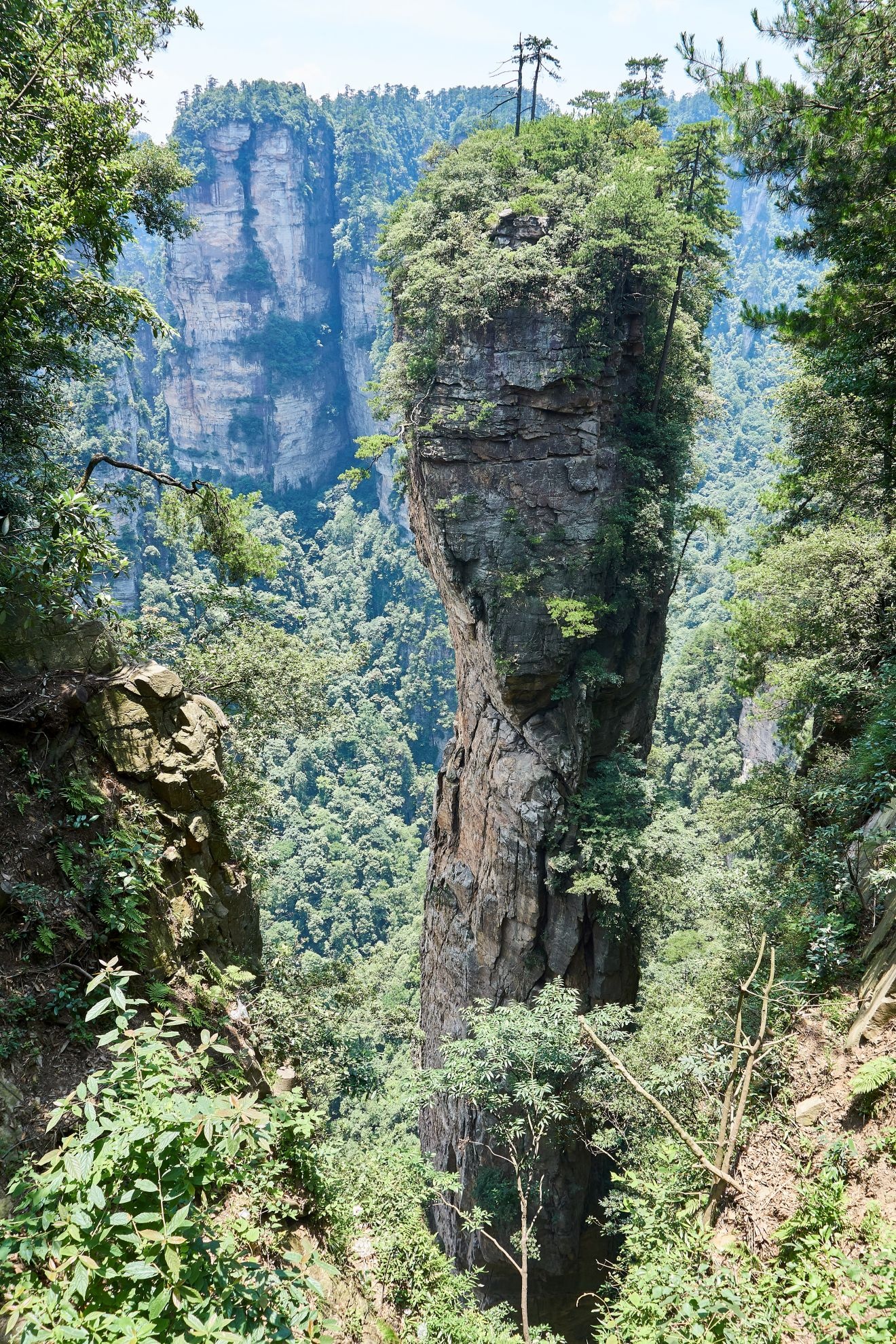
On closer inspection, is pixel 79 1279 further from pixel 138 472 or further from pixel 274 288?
pixel 274 288

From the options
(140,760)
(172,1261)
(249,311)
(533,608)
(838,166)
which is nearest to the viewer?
(172,1261)

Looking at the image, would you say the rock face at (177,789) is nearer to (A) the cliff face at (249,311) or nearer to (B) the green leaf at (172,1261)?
(B) the green leaf at (172,1261)

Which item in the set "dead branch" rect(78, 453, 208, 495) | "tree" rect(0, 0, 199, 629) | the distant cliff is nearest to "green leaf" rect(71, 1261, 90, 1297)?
"tree" rect(0, 0, 199, 629)

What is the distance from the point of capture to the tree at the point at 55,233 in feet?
15.3

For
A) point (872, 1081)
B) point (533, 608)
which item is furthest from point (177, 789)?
point (533, 608)

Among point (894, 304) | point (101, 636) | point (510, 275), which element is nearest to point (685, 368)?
point (510, 275)

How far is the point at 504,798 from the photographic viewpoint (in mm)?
13164

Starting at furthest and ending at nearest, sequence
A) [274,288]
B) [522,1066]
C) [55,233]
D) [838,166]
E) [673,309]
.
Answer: [274,288] → [673,309] → [522,1066] → [838,166] → [55,233]

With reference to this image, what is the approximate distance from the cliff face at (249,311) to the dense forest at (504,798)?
175ft

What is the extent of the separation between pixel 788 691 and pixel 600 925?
6.02 metres

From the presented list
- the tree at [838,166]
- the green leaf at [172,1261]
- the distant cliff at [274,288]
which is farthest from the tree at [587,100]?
the distant cliff at [274,288]

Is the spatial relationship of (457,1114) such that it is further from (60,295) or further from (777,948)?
(60,295)

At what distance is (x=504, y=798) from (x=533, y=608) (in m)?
3.32

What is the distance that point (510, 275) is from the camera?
1227 cm
